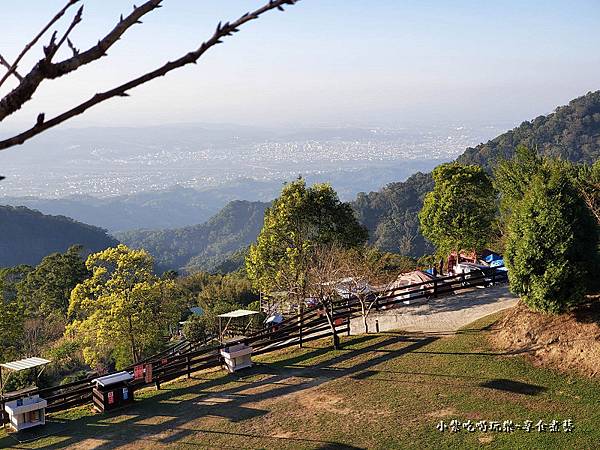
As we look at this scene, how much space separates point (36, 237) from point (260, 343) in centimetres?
10134

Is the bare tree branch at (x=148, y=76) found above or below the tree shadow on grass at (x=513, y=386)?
above

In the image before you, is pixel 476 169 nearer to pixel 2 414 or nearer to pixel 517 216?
pixel 517 216

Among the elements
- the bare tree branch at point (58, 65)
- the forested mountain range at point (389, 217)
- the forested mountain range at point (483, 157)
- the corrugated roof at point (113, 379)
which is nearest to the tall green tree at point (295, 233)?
the corrugated roof at point (113, 379)

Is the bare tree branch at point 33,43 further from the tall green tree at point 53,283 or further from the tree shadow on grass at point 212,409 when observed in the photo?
the tall green tree at point 53,283

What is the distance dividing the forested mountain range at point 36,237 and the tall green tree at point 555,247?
9482 centimetres

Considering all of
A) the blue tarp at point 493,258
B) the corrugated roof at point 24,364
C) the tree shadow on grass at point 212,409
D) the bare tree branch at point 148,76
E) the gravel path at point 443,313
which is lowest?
the tree shadow on grass at point 212,409

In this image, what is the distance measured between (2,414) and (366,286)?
1176 cm

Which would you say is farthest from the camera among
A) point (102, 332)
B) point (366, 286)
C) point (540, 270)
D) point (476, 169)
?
point (476, 169)

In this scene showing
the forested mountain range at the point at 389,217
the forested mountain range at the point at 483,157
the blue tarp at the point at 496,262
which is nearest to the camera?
the blue tarp at the point at 496,262

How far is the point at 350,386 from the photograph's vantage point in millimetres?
13961

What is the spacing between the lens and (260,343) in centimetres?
1748

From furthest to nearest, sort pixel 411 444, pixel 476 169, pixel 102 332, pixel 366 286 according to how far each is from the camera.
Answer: pixel 476 169 → pixel 366 286 → pixel 102 332 → pixel 411 444

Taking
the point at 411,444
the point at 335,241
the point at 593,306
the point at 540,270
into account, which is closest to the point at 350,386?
the point at 411,444

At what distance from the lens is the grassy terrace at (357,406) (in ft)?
36.3
